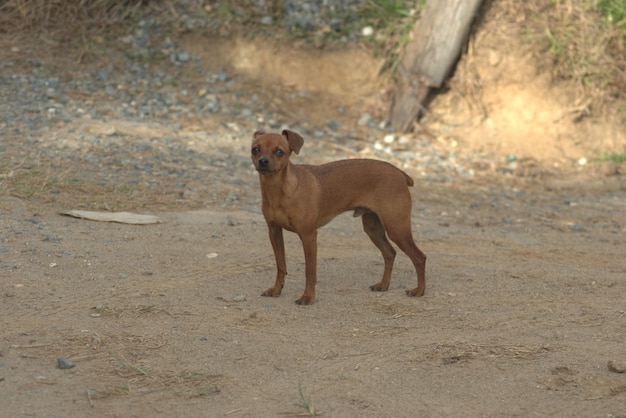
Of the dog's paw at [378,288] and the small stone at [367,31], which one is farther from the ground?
the small stone at [367,31]

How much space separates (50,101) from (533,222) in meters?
5.89

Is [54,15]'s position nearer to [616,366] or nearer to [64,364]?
[64,364]

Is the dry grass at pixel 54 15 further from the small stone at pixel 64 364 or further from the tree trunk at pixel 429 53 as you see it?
the small stone at pixel 64 364

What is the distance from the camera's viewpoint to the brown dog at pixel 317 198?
573cm

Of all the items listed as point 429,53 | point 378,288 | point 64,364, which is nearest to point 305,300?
point 378,288

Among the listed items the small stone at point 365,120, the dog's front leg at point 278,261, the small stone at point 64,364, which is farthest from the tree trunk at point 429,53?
the small stone at point 64,364

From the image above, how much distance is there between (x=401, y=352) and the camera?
16.6 ft

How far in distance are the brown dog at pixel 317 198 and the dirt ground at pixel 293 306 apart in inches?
12.0

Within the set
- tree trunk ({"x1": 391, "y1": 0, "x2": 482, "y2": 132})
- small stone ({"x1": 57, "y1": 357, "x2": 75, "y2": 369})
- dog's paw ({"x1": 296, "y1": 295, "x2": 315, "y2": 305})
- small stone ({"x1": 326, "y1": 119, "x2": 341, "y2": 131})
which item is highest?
tree trunk ({"x1": 391, "y1": 0, "x2": 482, "y2": 132})

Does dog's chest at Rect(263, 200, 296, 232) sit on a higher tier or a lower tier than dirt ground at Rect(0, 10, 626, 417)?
higher

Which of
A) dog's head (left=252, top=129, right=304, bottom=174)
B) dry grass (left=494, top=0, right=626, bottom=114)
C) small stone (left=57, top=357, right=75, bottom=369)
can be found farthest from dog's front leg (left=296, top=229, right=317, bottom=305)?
dry grass (left=494, top=0, right=626, bottom=114)

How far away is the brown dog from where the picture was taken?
225 inches

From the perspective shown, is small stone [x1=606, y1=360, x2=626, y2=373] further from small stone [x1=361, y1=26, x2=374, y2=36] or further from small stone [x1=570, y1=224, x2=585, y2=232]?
small stone [x1=361, y1=26, x2=374, y2=36]

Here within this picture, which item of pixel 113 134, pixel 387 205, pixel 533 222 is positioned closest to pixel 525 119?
pixel 533 222
